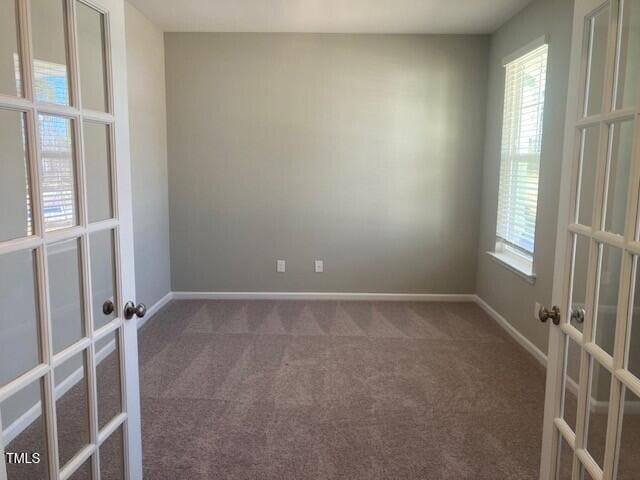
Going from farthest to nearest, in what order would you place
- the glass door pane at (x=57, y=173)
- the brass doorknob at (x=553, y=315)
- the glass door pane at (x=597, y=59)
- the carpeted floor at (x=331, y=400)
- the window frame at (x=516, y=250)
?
the window frame at (x=516, y=250)
the carpeted floor at (x=331, y=400)
the brass doorknob at (x=553, y=315)
the glass door pane at (x=597, y=59)
the glass door pane at (x=57, y=173)

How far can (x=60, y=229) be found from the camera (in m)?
1.37

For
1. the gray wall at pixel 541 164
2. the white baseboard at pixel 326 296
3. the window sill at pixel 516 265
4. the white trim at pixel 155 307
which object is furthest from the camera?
the white baseboard at pixel 326 296

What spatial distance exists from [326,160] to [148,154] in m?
1.61

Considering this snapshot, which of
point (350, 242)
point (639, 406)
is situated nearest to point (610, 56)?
point (639, 406)

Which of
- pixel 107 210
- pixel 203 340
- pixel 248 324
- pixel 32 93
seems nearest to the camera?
pixel 32 93

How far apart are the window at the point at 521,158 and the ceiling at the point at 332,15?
49 centimetres

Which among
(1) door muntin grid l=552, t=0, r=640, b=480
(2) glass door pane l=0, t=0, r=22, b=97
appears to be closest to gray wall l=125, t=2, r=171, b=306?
(2) glass door pane l=0, t=0, r=22, b=97

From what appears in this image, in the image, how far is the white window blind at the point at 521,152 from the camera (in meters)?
3.81

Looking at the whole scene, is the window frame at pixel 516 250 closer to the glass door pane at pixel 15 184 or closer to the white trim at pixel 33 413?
the white trim at pixel 33 413

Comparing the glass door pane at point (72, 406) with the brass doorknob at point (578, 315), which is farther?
the brass doorknob at point (578, 315)

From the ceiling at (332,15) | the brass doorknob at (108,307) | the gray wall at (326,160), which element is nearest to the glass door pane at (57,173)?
the brass doorknob at (108,307)

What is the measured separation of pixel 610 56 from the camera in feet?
4.57

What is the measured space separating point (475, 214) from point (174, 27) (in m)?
3.25

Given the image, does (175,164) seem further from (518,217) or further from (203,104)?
(518,217)
